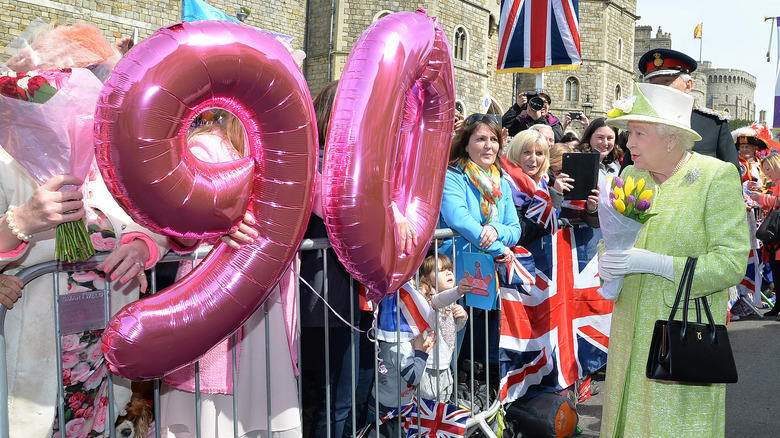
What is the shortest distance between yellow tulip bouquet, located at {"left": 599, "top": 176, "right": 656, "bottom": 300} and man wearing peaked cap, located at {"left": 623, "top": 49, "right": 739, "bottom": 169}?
984mm

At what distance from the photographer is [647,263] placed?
2467 mm

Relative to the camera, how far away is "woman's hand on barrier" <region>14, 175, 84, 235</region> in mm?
1789

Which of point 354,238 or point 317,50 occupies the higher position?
point 317,50

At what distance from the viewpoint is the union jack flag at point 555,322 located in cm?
369

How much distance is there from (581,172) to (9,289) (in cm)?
271

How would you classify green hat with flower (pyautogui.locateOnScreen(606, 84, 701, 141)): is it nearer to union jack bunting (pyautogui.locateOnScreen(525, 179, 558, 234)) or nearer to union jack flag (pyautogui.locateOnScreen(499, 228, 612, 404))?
union jack bunting (pyautogui.locateOnScreen(525, 179, 558, 234))

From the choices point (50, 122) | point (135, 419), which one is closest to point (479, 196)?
point (135, 419)

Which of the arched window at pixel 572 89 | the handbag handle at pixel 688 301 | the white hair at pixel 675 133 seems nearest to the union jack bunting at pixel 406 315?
the handbag handle at pixel 688 301

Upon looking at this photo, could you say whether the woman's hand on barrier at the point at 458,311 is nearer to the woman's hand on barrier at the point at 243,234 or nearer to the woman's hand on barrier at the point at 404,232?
the woman's hand on barrier at the point at 404,232

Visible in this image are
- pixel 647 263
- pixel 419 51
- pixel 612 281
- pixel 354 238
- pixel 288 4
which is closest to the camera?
pixel 354 238

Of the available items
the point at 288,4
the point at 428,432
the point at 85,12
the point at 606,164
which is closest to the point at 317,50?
the point at 288,4

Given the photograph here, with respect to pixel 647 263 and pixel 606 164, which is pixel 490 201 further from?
pixel 606 164

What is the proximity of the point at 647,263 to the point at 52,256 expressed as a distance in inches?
80.5

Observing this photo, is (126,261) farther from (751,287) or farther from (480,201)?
(751,287)
